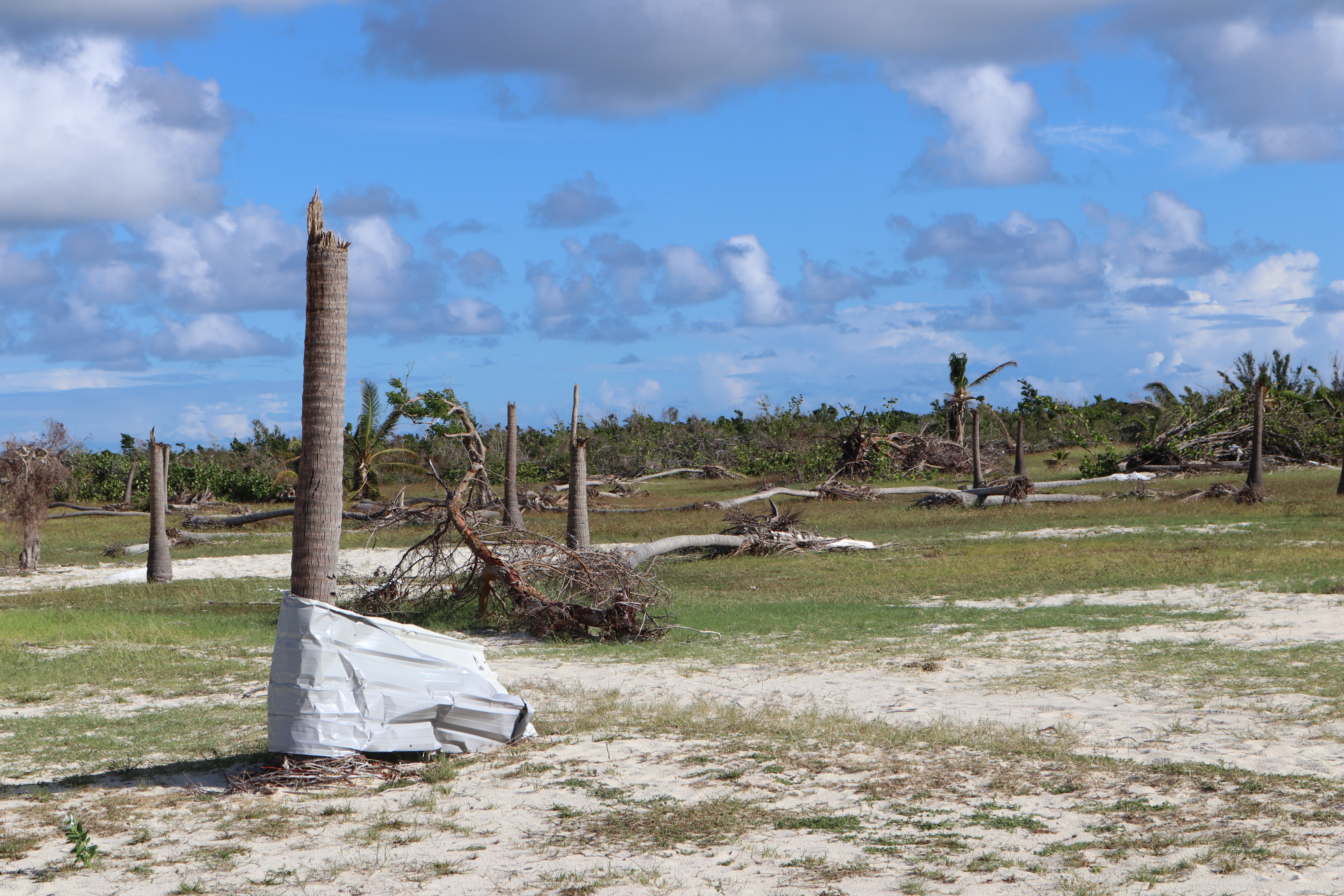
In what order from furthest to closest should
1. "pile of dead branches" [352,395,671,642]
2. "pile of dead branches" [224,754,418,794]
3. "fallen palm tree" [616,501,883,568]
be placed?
"fallen palm tree" [616,501,883,568] < "pile of dead branches" [352,395,671,642] < "pile of dead branches" [224,754,418,794]

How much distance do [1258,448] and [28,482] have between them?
28.3 m

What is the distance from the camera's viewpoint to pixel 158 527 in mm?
21016

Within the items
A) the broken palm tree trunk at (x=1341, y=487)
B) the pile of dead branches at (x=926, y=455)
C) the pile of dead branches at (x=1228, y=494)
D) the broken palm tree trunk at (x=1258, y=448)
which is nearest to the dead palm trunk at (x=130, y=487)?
the pile of dead branches at (x=926, y=455)

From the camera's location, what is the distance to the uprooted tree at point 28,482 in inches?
866

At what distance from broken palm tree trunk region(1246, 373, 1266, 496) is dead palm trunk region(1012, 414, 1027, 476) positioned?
754cm

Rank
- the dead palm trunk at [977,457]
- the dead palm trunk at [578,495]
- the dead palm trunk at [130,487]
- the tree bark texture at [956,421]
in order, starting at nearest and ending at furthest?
the dead palm trunk at [578,495] → the dead palm trunk at [977,457] → the tree bark texture at [956,421] → the dead palm trunk at [130,487]

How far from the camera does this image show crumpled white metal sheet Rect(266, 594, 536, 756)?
23.9 feet

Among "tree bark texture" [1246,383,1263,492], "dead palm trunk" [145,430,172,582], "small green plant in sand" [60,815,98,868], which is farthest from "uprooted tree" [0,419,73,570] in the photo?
"tree bark texture" [1246,383,1263,492]

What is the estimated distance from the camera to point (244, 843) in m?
6.20

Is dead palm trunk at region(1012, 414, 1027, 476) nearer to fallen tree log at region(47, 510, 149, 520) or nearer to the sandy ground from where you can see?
A: fallen tree log at region(47, 510, 149, 520)

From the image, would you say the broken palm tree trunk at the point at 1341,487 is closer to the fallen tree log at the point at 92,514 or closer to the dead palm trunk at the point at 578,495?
the dead palm trunk at the point at 578,495

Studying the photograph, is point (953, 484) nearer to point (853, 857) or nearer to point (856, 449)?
point (856, 449)

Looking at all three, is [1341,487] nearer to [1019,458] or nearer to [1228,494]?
[1228,494]

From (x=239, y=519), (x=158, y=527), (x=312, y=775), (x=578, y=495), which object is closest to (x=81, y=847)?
(x=312, y=775)
